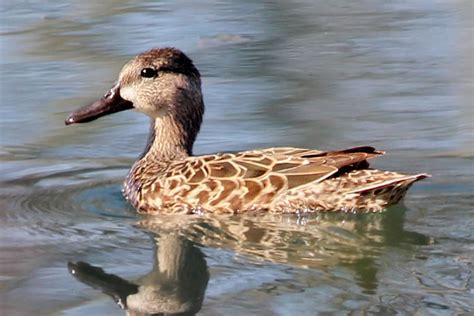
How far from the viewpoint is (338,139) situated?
10.2 metres

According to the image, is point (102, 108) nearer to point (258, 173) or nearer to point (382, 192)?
point (258, 173)

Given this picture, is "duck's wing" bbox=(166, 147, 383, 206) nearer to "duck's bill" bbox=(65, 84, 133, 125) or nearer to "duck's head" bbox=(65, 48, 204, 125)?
"duck's head" bbox=(65, 48, 204, 125)

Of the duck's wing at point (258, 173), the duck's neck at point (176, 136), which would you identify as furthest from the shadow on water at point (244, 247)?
the duck's neck at point (176, 136)

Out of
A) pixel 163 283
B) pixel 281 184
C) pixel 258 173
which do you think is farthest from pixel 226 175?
pixel 163 283

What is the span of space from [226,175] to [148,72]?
109 cm

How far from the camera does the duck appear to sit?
28.2 feet

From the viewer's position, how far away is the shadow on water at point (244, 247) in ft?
24.2

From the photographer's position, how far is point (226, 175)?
876 cm

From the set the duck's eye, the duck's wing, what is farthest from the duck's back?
the duck's eye

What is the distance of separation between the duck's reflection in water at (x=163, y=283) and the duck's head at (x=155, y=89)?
5.06 feet

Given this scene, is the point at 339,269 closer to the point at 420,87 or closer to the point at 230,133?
the point at 230,133

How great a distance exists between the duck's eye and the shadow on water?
1093mm

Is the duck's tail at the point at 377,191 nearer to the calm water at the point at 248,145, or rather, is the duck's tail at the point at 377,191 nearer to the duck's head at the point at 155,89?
the calm water at the point at 248,145

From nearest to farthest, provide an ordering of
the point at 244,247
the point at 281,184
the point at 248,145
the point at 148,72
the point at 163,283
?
the point at 163,283 → the point at 244,247 → the point at 281,184 → the point at 148,72 → the point at 248,145
